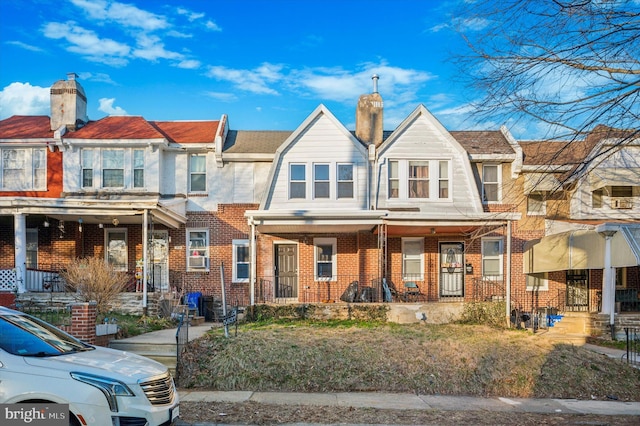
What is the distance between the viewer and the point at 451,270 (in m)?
21.9

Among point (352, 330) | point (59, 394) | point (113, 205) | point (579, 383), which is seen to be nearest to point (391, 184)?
point (352, 330)

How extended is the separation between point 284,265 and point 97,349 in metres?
14.2

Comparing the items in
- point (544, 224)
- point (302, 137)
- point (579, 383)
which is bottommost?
point (579, 383)

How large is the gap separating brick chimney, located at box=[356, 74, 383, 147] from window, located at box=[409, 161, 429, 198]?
1.73 metres

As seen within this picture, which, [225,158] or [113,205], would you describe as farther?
[225,158]

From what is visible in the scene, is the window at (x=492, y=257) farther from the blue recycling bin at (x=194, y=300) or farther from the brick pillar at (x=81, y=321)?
the brick pillar at (x=81, y=321)

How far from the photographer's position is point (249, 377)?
11086mm

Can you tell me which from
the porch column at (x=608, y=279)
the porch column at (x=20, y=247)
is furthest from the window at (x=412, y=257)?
the porch column at (x=20, y=247)

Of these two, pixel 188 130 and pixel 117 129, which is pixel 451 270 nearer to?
pixel 188 130

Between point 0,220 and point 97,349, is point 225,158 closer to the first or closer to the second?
point 0,220

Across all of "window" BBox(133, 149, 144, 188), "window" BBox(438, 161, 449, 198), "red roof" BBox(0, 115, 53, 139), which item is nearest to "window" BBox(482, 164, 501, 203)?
"window" BBox(438, 161, 449, 198)

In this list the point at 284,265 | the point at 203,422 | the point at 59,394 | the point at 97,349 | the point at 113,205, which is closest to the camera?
the point at 59,394

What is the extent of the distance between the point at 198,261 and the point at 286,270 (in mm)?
3294

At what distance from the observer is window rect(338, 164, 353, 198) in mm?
21062
